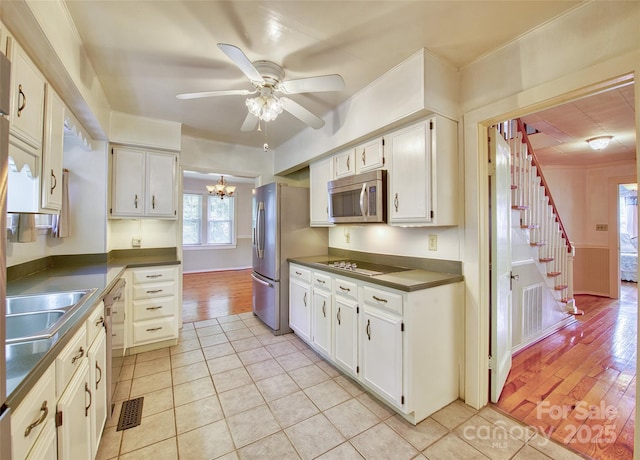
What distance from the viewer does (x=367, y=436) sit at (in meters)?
1.72

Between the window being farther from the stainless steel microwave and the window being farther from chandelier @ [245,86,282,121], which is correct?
chandelier @ [245,86,282,121]

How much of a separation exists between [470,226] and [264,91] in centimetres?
177

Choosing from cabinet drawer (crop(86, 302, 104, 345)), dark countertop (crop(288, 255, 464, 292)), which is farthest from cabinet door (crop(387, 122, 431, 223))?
cabinet drawer (crop(86, 302, 104, 345))

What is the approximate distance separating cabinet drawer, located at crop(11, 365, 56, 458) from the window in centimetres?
669

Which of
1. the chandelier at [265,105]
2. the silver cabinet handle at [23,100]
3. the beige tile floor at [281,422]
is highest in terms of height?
the chandelier at [265,105]

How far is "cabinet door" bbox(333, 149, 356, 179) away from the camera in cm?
268

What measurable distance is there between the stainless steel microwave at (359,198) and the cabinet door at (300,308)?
32.6 inches

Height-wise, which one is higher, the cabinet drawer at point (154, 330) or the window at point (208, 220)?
the window at point (208, 220)

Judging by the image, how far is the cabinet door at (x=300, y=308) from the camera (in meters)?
2.90

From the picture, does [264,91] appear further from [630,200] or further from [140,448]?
[630,200]

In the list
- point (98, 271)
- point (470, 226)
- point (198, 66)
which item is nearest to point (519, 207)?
point (470, 226)

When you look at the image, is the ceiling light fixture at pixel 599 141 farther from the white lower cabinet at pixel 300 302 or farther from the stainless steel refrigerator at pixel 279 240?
the white lower cabinet at pixel 300 302

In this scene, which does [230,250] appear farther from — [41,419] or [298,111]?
[41,419]

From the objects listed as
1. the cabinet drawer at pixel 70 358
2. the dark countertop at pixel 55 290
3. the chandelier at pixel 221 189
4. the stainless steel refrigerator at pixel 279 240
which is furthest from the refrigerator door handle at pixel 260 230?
the chandelier at pixel 221 189
